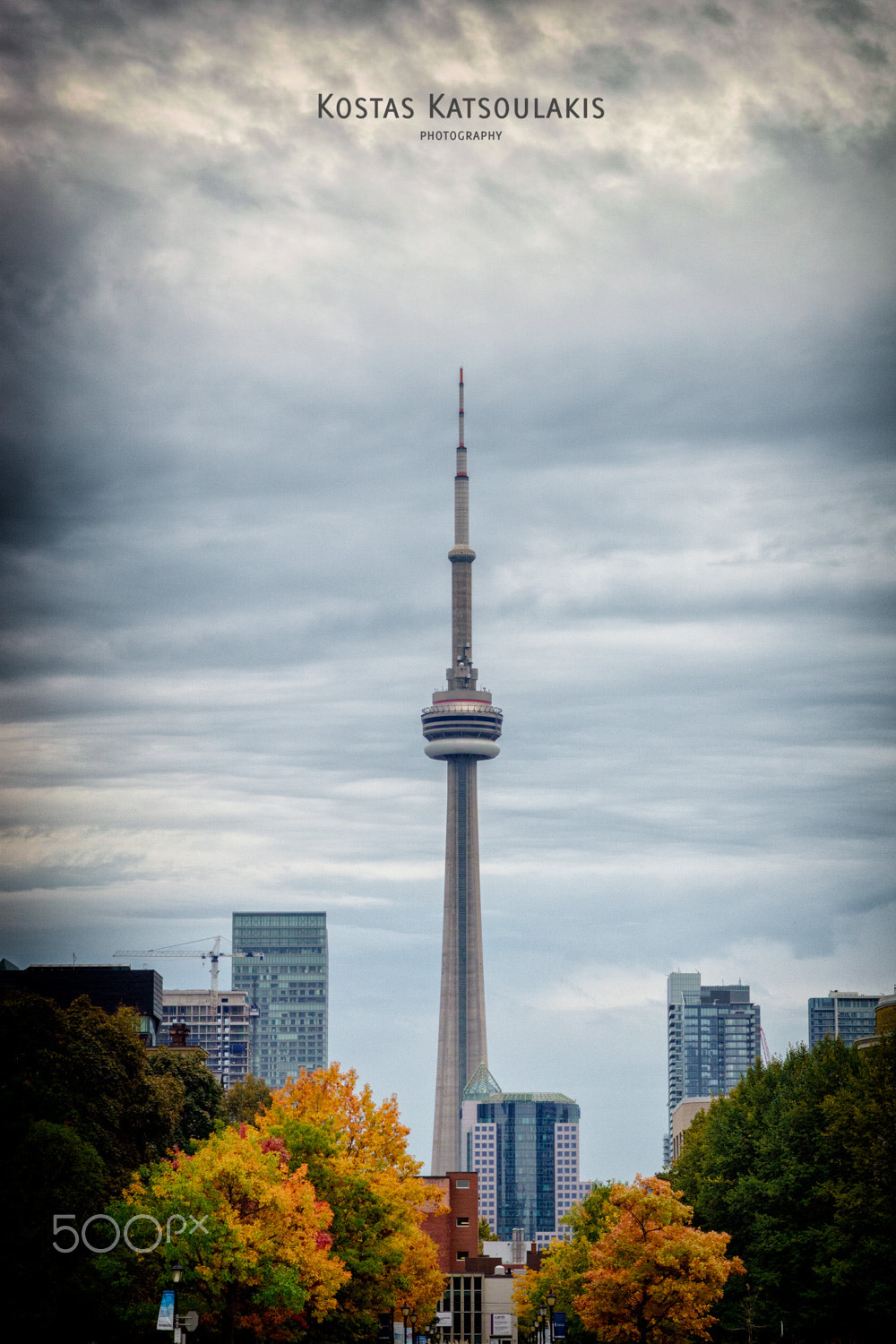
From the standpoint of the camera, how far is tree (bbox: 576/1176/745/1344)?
78.8m

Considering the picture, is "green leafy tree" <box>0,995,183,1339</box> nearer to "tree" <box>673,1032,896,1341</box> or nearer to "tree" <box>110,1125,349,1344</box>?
"tree" <box>110,1125,349,1344</box>

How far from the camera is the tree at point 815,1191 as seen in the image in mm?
82000

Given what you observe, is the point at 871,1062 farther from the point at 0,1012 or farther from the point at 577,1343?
the point at 0,1012

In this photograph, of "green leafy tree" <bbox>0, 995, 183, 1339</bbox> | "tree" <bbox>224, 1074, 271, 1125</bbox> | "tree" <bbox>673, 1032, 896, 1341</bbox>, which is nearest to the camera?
"green leafy tree" <bbox>0, 995, 183, 1339</bbox>

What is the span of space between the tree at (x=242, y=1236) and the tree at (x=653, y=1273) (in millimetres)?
12319

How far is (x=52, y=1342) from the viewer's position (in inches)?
2726

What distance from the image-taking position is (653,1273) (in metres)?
79.2

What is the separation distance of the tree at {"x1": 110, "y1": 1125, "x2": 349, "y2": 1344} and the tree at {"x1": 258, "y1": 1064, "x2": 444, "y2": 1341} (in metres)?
3.58

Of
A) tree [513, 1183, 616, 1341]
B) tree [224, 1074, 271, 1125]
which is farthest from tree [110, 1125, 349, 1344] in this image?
tree [224, 1074, 271, 1125]

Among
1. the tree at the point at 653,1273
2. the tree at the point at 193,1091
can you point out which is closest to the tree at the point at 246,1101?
the tree at the point at 193,1091

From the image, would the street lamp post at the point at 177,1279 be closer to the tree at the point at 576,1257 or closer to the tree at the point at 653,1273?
the tree at the point at 653,1273

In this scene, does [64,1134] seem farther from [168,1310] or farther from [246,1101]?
[246,1101]

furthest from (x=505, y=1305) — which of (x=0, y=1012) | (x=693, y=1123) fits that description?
(x=0, y=1012)

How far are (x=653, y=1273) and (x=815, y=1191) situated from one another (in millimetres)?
12211
